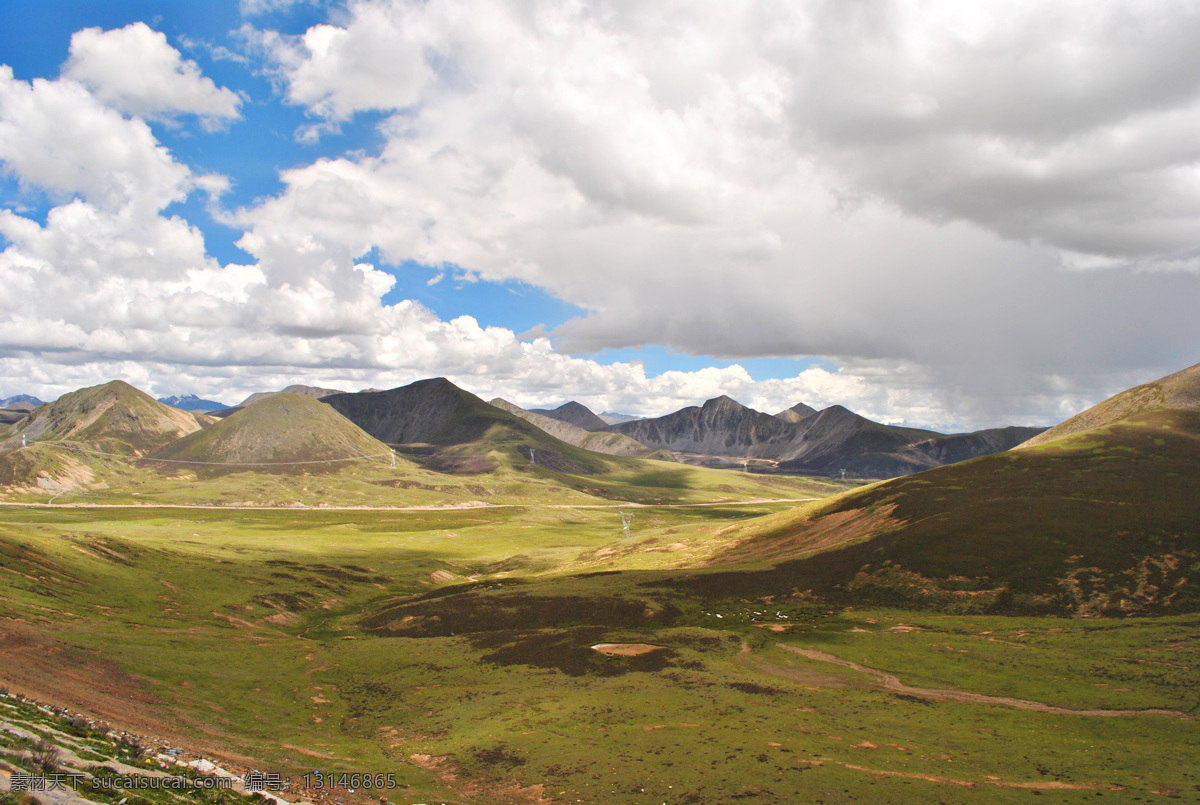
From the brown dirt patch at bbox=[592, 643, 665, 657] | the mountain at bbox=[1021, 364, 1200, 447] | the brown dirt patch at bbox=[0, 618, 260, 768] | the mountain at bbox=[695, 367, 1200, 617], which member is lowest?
the brown dirt patch at bbox=[592, 643, 665, 657]

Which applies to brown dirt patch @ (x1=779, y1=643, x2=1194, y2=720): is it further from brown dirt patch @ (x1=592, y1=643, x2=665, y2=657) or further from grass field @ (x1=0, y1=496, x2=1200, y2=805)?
brown dirt patch @ (x1=592, y1=643, x2=665, y2=657)

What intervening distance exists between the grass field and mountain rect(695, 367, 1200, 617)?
23.9ft

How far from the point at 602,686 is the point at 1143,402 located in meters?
201

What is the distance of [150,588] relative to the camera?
89.6 m

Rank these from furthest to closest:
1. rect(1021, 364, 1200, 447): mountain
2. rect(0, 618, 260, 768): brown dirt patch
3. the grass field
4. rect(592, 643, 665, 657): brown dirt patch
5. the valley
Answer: rect(1021, 364, 1200, 447): mountain
rect(592, 643, 665, 657): brown dirt patch
the valley
rect(0, 618, 260, 768): brown dirt patch
the grass field

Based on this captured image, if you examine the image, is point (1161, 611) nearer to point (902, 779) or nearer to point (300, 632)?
point (902, 779)

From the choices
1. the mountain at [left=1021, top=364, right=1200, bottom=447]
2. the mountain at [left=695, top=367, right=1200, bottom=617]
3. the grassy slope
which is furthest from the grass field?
the mountain at [left=1021, top=364, right=1200, bottom=447]

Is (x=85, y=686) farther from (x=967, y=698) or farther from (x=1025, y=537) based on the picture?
(x=1025, y=537)

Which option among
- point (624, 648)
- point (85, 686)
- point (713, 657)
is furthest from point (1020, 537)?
point (85, 686)

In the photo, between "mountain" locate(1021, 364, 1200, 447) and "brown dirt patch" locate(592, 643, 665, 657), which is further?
"mountain" locate(1021, 364, 1200, 447)

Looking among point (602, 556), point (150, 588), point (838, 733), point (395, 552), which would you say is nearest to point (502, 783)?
point (838, 733)

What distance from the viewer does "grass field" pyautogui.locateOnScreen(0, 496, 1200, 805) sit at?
121ft

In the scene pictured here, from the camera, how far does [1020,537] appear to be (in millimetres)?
94500

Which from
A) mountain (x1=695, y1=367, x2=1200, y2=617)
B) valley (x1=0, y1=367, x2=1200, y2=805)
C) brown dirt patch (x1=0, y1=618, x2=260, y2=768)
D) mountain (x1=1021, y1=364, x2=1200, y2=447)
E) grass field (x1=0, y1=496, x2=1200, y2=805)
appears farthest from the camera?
mountain (x1=1021, y1=364, x2=1200, y2=447)
